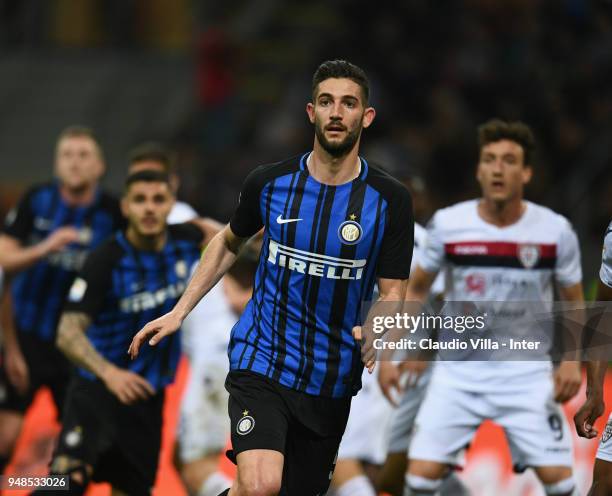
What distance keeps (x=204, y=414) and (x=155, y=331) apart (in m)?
2.45

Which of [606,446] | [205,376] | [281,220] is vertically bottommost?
[606,446]

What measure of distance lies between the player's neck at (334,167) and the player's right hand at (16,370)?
288cm

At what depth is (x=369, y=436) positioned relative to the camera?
6.46 metres

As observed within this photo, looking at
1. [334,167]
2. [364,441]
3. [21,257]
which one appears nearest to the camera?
[334,167]

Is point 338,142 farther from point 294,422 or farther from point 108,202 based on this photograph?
point 108,202

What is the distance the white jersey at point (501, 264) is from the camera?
5.79 meters

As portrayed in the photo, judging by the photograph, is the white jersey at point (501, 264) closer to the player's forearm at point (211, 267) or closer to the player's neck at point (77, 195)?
the player's forearm at point (211, 267)

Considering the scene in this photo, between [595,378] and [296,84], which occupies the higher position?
[296,84]

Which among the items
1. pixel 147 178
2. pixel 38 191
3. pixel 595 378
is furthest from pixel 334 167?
pixel 38 191

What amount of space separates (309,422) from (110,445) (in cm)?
155

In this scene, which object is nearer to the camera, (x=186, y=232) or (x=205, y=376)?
(x=186, y=232)

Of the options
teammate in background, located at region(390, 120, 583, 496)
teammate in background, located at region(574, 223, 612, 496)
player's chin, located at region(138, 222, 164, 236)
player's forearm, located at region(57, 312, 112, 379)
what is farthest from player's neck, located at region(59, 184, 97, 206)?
teammate in background, located at region(574, 223, 612, 496)

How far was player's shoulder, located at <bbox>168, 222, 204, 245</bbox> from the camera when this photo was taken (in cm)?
611

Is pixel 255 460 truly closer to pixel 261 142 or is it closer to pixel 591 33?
pixel 591 33
